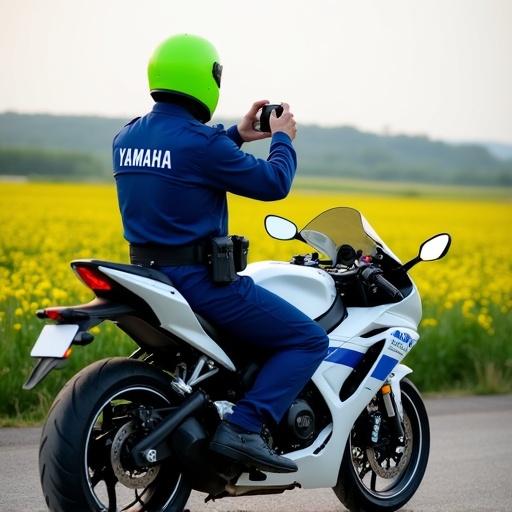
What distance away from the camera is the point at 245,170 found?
4.97 m

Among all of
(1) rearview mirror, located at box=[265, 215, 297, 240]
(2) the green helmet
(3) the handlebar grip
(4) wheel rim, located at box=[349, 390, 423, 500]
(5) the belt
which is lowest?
(4) wheel rim, located at box=[349, 390, 423, 500]

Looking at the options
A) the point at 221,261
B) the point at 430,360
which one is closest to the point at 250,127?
the point at 221,261

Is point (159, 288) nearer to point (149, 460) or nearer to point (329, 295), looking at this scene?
point (149, 460)

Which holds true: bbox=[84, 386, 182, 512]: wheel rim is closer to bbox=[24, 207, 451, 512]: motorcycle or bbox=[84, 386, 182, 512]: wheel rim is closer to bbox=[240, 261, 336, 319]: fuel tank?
bbox=[24, 207, 451, 512]: motorcycle

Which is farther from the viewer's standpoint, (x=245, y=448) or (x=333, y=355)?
(x=333, y=355)

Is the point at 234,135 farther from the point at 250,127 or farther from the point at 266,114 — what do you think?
the point at 266,114

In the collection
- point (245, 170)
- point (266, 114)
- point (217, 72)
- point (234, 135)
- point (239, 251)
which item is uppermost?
point (217, 72)

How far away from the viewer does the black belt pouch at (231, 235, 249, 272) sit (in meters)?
5.01

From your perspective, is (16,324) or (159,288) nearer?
(159,288)

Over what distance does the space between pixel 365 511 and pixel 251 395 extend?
4.23ft

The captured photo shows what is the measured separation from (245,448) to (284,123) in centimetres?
146

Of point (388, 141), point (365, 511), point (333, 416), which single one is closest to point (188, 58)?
point (333, 416)

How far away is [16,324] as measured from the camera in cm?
885

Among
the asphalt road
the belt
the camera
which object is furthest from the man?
the asphalt road
